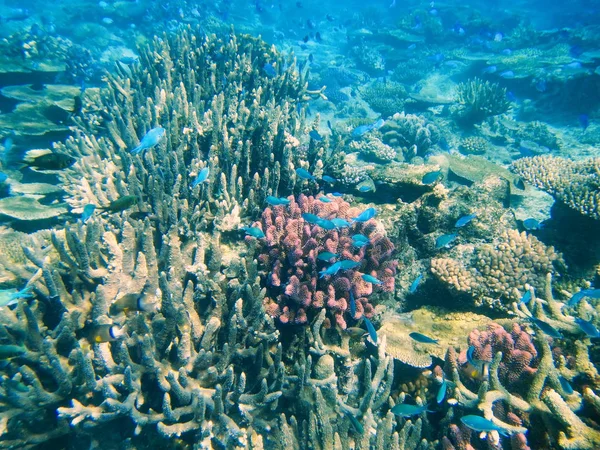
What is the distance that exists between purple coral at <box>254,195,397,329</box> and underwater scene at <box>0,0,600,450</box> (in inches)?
1.0

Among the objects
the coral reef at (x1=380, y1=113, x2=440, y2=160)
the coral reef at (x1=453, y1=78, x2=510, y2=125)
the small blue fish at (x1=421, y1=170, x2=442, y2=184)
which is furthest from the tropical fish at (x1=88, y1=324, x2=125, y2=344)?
the coral reef at (x1=453, y1=78, x2=510, y2=125)

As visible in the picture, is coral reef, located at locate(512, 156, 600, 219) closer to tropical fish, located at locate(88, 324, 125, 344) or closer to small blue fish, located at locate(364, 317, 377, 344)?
small blue fish, located at locate(364, 317, 377, 344)

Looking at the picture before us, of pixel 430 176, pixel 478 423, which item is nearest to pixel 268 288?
pixel 478 423

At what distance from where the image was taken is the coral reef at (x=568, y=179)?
16.8 feet

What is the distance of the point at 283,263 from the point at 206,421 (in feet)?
5.61

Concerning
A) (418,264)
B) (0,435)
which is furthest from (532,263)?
(0,435)

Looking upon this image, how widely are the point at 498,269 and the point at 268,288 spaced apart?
327 cm

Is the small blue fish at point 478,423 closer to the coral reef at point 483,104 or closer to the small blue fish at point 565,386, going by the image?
the small blue fish at point 565,386

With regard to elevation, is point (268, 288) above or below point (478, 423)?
above

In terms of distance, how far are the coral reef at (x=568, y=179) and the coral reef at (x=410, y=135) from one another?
323cm

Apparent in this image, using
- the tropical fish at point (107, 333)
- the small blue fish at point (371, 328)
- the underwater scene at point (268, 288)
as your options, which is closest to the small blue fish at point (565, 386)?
the underwater scene at point (268, 288)

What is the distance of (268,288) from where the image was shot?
11.8 ft

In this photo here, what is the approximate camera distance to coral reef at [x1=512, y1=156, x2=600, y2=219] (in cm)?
513

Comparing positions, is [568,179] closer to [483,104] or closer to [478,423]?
[478,423]
